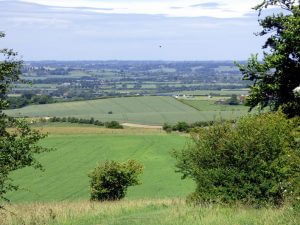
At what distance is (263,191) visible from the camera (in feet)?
54.6

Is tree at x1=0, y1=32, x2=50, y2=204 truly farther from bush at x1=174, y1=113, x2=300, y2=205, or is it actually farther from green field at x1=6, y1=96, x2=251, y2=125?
green field at x1=6, y1=96, x2=251, y2=125

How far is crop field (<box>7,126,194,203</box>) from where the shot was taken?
4547 cm

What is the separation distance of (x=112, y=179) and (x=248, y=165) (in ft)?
55.5

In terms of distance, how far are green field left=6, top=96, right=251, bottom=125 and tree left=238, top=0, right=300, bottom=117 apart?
7048 cm

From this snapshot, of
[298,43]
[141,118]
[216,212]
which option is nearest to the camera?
[216,212]

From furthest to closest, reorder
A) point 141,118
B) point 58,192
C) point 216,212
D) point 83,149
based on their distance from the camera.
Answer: point 141,118 → point 83,149 → point 58,192 → point 216,212

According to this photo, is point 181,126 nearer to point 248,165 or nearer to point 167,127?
point 167,127

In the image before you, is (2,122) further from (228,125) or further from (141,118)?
(141,118)

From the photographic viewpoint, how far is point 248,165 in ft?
55.1

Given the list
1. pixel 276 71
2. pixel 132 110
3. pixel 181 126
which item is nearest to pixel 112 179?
pixel 276 71

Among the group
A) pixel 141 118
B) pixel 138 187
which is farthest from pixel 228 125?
pixel 141 118

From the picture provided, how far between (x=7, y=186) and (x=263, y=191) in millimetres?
8154

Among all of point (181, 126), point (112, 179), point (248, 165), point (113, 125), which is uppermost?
point (248, 165)

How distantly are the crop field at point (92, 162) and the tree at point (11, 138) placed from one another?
20134mm
